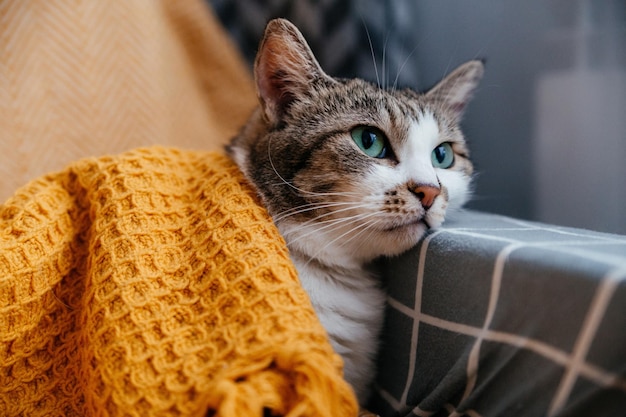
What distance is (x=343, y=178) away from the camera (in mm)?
842

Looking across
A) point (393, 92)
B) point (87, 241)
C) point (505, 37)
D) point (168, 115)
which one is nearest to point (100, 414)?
point (87, 241)

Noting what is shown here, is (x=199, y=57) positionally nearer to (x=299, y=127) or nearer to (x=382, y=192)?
(x=299, y=127)

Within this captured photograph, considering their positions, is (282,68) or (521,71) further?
(521,71)

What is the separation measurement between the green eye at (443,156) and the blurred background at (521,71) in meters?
0.23

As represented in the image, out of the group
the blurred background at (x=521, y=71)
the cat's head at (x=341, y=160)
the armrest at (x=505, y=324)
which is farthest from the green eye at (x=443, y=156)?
the blurred background at (x=521, y=71)

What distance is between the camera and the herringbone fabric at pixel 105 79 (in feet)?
4.01

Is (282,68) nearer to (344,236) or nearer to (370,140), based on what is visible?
Answer: (370,140)

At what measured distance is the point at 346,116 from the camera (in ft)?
2.99

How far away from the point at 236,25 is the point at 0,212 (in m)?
1.00

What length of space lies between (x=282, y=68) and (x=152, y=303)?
483 mm

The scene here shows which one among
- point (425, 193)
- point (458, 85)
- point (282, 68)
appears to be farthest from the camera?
point (458, 85)

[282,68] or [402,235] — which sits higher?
[282,68]

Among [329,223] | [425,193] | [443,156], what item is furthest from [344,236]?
[443,156]

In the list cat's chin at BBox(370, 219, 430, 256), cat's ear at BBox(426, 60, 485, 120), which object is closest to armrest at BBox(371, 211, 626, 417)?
cat's chin at BBox(370, 219, 430, 256)
